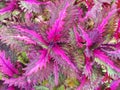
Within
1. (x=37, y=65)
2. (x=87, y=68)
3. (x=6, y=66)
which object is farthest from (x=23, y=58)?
(x=87, y=68)

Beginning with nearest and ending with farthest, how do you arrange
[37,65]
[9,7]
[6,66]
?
[37,65]
[6,66]
[9,7]

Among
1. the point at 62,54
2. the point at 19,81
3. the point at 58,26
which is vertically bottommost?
the point at 19,81

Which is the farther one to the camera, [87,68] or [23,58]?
[23,58]

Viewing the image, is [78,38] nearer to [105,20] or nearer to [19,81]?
[105,20]

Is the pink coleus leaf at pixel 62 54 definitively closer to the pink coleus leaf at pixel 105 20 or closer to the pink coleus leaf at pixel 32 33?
the pink coleus leaf at pixel 32 33

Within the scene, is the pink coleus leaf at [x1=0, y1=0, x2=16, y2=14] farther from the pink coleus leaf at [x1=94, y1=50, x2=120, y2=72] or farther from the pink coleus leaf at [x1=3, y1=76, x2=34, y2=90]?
the pink coleus leaf at [x1=94, y1=50, x2=120, y2=72]

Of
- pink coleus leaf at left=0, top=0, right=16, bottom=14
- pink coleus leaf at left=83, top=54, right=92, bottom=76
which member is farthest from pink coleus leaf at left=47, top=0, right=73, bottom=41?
pink coleus leaf at left=0, top=0, right=16, bottom=14

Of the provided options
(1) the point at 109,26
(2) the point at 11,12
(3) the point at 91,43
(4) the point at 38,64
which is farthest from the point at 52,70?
(2) the point at 11,12
